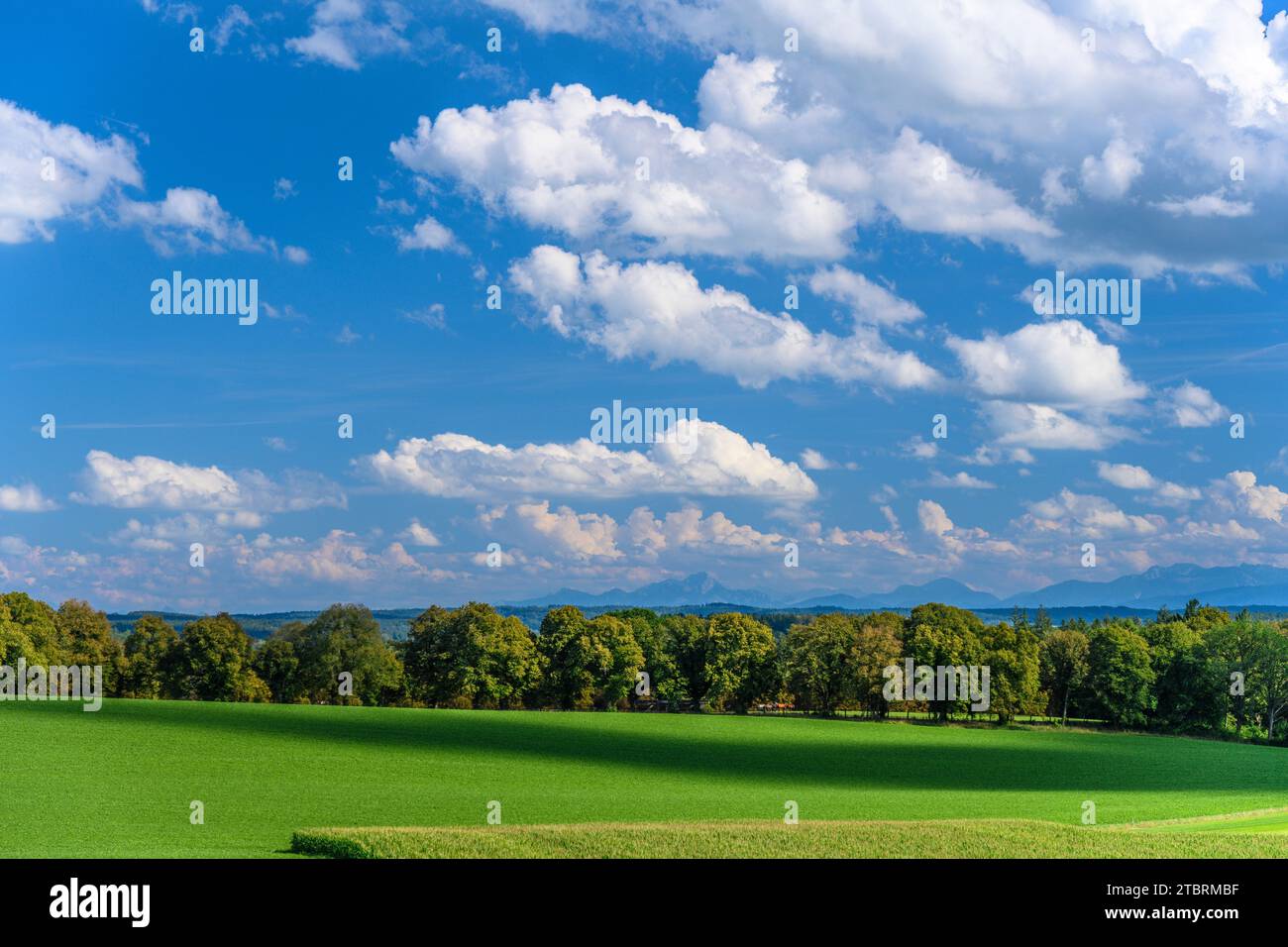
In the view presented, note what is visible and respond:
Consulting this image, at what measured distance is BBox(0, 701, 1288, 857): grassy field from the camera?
45.4 m

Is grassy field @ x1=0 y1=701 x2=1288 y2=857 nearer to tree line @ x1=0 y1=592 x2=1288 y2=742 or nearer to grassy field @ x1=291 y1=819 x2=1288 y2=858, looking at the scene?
grassy field @ x1=291 y1=819 x2=1288 y2=858

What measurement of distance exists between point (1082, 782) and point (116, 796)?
178ft

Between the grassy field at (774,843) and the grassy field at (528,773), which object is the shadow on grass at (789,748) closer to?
the grassy field at (528,773)

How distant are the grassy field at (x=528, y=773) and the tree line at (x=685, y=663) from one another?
28.1 feet

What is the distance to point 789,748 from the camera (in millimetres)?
86062

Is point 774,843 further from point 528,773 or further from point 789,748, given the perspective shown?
point 789,748

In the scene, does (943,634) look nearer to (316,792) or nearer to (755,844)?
(316,792)

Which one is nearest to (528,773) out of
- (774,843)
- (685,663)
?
(774,843)

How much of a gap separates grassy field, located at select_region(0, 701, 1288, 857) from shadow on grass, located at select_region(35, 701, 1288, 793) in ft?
0.90

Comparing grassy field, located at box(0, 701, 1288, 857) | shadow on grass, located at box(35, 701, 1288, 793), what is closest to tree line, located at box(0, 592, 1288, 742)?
grassy field, located at box(0, 701, 1288, 857)

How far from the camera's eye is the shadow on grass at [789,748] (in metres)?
71.3

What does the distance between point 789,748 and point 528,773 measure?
26.3m

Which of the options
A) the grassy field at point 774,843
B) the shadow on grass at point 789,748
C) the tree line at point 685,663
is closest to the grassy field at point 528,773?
the shadow on grass at point 789,748

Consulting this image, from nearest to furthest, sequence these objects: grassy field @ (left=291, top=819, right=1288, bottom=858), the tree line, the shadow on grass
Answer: grassy field @ (left=291, top=819, right=1288, bottom=858) < the shadow on grass < the tree line
